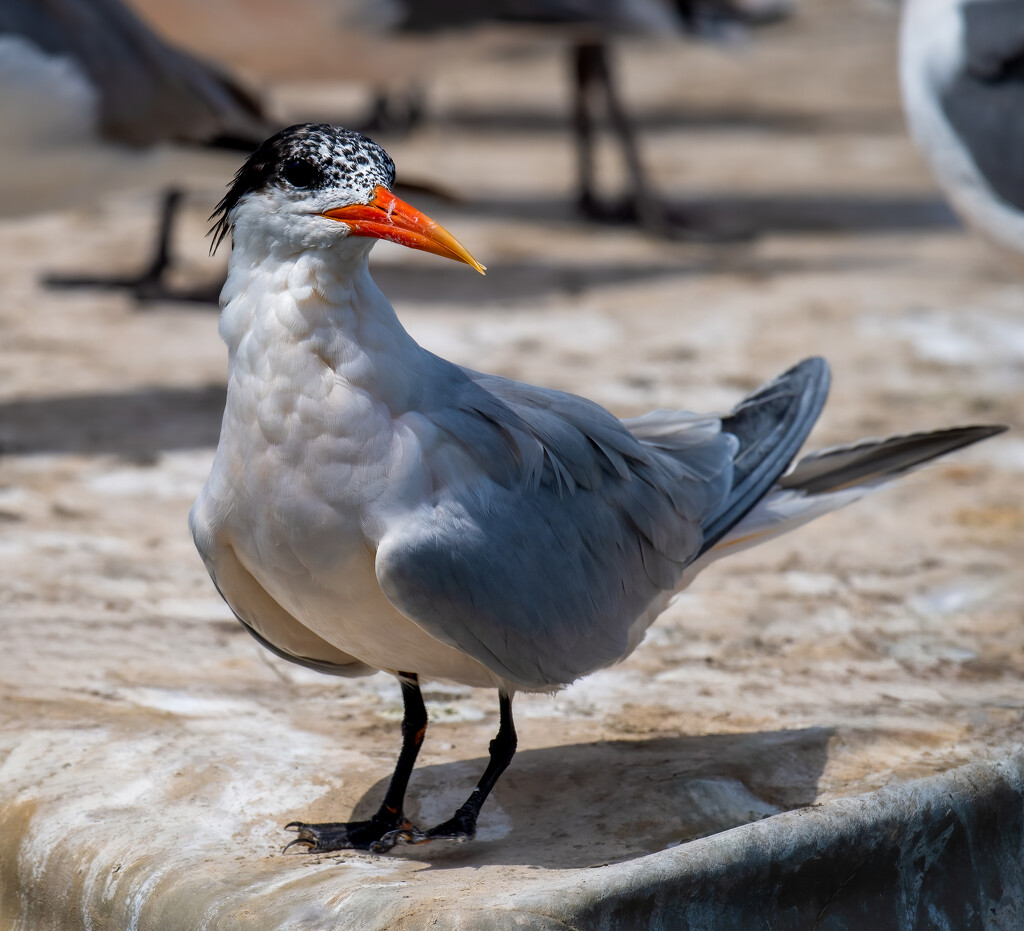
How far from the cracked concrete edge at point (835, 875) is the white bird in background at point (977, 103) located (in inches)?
98.3

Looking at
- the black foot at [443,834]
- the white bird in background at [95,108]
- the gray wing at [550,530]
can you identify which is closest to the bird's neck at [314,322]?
the gray wing at [550,530]

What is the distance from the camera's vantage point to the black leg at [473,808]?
2.48 m

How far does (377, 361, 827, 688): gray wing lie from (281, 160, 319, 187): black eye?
0.41 meters

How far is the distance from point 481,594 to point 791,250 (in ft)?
15.5

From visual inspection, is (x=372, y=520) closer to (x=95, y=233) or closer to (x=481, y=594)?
(x=481, y=594)

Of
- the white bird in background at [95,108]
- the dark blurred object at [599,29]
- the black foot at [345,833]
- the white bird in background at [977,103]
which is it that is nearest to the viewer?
the black foot at [345,833]

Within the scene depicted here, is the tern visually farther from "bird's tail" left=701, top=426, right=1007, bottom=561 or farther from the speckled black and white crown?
"bird's tail" left=701, top=426, right=1007, bottom=561

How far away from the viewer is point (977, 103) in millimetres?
4676

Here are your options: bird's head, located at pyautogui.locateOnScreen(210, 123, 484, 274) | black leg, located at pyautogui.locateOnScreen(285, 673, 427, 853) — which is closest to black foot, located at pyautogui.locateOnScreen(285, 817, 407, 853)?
black leg, located at pyautogui.locateOnScreen(285, 673, 427, 853)

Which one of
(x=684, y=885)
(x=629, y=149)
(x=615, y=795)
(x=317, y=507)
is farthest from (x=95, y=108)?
(x=684, y=885)

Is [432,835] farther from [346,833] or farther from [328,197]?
[328,197]

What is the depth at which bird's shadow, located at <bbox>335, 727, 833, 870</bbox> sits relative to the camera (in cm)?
245

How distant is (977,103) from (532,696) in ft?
8.72

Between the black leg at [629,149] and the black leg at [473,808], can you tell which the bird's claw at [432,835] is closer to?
the black leg at [473,808]
